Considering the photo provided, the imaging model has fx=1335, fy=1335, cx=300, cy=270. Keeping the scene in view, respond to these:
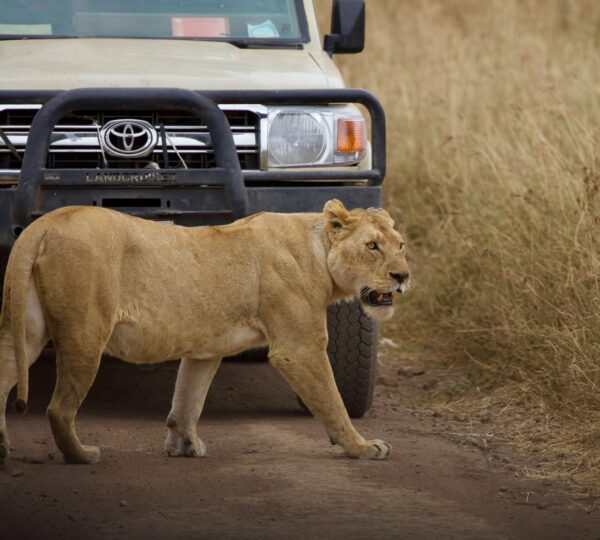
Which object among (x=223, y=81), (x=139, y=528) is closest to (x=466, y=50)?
(x=223, y=81)

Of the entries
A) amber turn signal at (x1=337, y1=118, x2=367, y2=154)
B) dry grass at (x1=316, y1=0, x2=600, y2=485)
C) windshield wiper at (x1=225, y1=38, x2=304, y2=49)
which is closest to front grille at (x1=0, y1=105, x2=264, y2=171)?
amber turn signal at (x1=337, y1=118, x2=367, y2=154)

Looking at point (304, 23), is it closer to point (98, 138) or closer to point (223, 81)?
point (223, 81)

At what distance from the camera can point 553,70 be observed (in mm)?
10281

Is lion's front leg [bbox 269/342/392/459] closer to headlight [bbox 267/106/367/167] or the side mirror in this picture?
headlight [bbox 267/106/367/167]

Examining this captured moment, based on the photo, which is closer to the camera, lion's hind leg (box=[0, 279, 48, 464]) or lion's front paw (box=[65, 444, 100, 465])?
lion's hind leg (box=[0, 279, 48, 464])

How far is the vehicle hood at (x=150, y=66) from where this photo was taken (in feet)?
18.2

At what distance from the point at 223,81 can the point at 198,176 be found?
0.53m

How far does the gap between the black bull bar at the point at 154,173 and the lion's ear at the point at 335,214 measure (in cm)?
46

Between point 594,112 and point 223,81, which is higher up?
point 223,81

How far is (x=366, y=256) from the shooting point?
4953 millimetres

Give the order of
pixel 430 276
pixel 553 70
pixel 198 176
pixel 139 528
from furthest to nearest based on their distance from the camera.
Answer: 1. pixel 553 70
2. pixel 430 276
3. pixel 198 176
4. pixel 139 528

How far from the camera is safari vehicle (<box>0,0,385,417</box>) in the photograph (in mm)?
5281

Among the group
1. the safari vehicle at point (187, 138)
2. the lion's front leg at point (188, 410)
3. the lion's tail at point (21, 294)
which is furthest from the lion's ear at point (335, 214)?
the lion's tail at point (21, 294)

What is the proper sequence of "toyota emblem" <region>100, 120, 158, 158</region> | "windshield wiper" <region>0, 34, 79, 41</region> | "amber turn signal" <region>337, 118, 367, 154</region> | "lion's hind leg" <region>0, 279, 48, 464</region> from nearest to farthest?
"lion's hind leg" <region>0, 279, 48, 464</region> → "toyota emblem" <region>100, 120, 158, 158</region> → "amber turn signal" <region>337, 118, 367, 154</region> → "windshield wiper" <region>0, 34, 79, 41</region>
